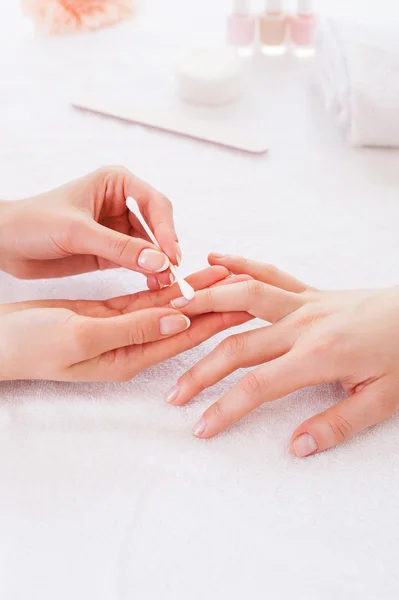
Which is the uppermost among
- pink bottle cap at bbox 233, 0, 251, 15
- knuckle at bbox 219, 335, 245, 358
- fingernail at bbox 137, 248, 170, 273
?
pink bottle cap at bbox 233, 0, 251, 15

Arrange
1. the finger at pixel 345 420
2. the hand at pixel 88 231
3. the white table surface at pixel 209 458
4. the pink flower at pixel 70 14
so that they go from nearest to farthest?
the white table surface at pixel 209 458 < the finger at pixel 345 420 < the hand at pixel 88 231 < the pink flower at pixel 70 14

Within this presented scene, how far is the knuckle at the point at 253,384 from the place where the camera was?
2.73 ft

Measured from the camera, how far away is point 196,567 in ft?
2.31

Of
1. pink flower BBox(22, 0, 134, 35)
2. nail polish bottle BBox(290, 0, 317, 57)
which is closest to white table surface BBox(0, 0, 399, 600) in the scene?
nail polish bottle BBox(290, 0, 317, 57)

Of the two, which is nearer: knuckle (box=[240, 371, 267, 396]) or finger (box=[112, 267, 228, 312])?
knuckle (box=[240, 371, 267, 396])

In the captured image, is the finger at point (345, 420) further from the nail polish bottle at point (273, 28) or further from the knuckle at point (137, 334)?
the nail polish bottle at point (273, 28)

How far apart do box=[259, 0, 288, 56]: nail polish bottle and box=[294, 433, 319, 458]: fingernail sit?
1083mm

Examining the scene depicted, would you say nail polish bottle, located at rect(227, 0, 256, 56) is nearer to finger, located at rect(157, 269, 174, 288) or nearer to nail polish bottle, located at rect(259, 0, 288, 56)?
nail polish bottle, located at rect(259, 0, 288, 56)

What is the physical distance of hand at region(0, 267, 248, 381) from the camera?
2.75 ft

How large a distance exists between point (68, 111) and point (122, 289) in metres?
0.57

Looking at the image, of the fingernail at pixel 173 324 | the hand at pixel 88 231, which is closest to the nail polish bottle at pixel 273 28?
the hand at pixel 88 231

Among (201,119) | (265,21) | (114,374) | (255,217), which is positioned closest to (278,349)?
(114,374)

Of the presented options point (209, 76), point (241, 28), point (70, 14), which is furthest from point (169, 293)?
point (70, 14)

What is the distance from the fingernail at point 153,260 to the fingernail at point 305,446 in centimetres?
26
